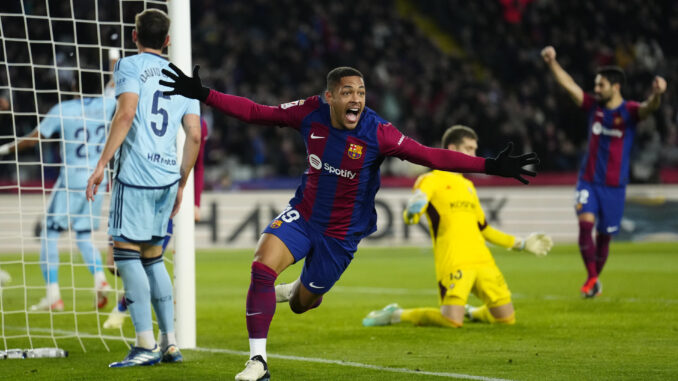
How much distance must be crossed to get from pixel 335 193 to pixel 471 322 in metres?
3.37

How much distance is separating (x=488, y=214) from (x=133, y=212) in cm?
1353

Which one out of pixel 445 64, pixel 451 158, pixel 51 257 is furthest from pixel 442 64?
pixel 451 158

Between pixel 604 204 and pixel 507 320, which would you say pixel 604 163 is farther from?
pixel 507 320

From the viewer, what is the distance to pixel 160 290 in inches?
248

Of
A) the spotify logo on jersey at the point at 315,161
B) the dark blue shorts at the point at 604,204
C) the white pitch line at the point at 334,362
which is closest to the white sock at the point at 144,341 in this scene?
the white pitch line at the point at 334,362

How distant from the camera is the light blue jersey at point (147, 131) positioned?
237 inches

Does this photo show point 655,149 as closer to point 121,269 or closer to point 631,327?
point 631,327

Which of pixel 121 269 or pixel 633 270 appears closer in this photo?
pixel 121 269

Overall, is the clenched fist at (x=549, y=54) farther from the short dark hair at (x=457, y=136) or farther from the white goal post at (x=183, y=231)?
the white goal post at (x=183, y=231)

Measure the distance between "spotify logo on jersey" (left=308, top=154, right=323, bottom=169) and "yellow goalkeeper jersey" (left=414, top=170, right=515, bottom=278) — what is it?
259cm

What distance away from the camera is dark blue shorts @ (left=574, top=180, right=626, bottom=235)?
10492 mm

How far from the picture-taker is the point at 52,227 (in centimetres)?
966

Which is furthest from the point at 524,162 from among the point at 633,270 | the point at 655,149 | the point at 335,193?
the point at 655,149

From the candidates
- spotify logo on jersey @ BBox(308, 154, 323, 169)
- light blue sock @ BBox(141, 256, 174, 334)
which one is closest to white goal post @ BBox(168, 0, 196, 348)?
light blue sock @ BBox(141, 256, 174, 334)
